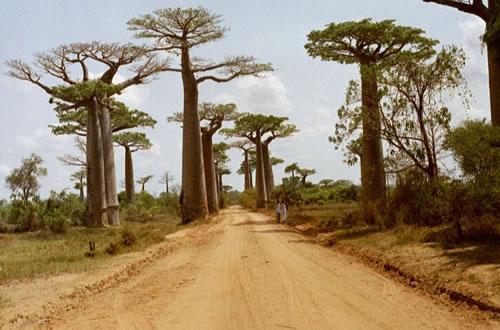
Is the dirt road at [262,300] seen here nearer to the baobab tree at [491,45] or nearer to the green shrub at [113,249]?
the green shrub at [113,249]

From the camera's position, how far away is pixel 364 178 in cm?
1523

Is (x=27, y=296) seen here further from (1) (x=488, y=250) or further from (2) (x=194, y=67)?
(2) (x=194, y=67)

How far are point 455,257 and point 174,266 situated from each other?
417cm

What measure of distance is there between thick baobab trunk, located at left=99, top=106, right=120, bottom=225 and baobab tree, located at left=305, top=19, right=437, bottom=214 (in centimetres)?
871

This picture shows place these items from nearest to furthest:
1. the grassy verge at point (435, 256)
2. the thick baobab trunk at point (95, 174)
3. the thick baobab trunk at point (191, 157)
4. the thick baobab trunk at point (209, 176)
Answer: the grassy verge at point (435, 256), the thick baobab trunk at point (95, 174), the thick baobab trunk at point (191, 157), the thick baobab trunk at point (209, 176)

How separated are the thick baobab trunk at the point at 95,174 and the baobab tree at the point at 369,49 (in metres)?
7.98

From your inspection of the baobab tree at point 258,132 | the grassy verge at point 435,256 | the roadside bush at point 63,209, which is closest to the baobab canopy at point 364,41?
the grassy verge at point 435,256

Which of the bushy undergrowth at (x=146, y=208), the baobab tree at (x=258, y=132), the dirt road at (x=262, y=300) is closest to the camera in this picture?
the dirt road at (x=262, y=300)

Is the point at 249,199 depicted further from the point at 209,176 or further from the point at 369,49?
the point at 369,49

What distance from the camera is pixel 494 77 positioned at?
1068 centimetres

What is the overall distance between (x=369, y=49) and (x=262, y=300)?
453 inches

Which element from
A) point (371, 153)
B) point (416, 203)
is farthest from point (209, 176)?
point (416, 203)

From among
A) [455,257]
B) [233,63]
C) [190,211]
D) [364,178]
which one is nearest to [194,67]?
[233,63]

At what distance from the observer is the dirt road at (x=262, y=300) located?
489cm
